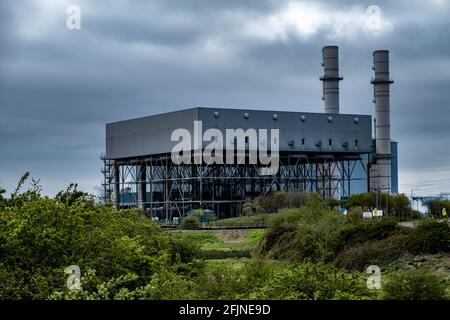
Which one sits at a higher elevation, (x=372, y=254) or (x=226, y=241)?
(x=372, y=254)

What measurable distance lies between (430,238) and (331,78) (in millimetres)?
64657

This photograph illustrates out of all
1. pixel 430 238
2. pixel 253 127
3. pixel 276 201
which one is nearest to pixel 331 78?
pixel 253 127

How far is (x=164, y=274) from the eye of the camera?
25016 millimetres

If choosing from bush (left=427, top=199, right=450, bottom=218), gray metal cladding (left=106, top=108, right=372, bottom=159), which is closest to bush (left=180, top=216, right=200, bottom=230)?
gray metal cladding (left=106, top=108, right=372, bottom=159)

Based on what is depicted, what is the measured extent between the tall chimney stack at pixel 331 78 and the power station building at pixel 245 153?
0.41 feet

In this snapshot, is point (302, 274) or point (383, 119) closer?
point (302, 274)

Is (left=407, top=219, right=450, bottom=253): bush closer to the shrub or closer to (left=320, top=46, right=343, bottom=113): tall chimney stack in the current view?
A: the shrub

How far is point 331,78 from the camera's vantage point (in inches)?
4306

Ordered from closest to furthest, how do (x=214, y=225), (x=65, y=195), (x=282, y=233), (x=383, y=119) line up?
(x=65, y=195)
(x=282, y=233)
(x=214, y=225)
(x=383, y=119)

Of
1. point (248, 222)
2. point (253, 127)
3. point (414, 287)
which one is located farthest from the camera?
point (253, 127)

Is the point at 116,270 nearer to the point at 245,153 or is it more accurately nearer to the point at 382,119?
the point at 245,153
